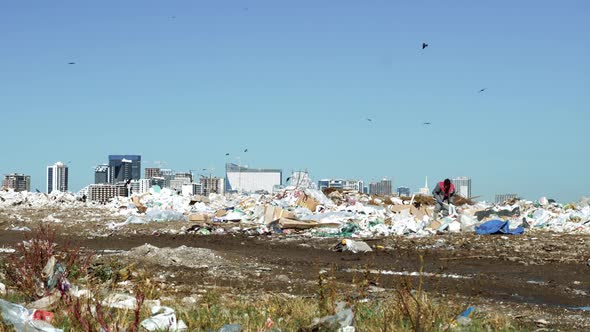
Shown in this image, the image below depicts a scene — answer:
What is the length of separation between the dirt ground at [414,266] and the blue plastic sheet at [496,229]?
303 mm

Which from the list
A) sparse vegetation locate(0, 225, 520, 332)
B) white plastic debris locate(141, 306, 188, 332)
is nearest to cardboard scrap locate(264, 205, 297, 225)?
sparse vegetation locate(0, 225, 520, 332)

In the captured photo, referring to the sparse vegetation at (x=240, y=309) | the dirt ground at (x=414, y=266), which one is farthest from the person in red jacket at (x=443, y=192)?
the sparse vegetation at (x=240, y=309)

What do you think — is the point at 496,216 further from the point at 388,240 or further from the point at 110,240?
the point at 110,240

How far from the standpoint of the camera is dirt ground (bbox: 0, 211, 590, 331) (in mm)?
8367

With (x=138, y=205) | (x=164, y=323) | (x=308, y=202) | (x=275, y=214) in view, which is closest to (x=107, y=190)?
(x=138, y=205)

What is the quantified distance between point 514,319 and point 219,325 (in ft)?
8.79

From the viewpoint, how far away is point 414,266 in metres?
11.6

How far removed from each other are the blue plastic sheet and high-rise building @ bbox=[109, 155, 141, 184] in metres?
63.2

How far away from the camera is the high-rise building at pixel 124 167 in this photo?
259 feet

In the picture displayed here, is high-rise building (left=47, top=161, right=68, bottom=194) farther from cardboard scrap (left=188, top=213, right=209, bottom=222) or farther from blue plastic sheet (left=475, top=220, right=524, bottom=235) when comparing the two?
blue plastic sheet (left=475, top=220, right=524, bottom=235)

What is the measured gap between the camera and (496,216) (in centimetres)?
1789

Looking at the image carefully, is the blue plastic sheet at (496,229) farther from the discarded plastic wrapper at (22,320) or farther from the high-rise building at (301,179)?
the high-rise building at (301,179)

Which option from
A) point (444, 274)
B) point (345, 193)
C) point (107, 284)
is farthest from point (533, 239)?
point (345, 193)

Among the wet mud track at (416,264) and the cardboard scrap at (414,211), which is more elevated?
the cardboard scrap at (414,211)
